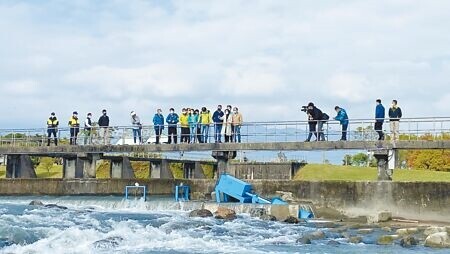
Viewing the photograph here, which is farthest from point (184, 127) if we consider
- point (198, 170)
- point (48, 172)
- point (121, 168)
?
point (48, 172)

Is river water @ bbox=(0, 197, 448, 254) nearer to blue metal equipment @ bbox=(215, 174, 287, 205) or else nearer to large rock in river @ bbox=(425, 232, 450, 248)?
large rock in river @ bbox=(425, 232, 450, 248)

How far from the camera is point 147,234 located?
61.8ft

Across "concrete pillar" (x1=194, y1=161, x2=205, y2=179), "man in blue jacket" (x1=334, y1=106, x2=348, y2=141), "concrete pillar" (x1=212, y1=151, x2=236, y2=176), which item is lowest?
"concrete pillar" (x1=194, y1=161, x2=205, y2=179)

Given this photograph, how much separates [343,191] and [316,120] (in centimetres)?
371

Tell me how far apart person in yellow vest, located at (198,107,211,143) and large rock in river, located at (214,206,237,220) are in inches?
236

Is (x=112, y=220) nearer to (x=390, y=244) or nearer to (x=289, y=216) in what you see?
(x=289, y=216)

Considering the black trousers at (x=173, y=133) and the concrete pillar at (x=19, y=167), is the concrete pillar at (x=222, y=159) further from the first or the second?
the concrete pillar at (x=19, y=167)

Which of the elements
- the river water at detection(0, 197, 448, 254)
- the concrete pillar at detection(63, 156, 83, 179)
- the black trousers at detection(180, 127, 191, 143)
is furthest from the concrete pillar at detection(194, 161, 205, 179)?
the river water at detection(0, 197, 448, 254)

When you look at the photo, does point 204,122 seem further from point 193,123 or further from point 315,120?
point 315,120

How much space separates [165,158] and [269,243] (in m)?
21.9

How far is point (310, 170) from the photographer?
3941 cm

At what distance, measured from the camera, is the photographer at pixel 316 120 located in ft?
87.9

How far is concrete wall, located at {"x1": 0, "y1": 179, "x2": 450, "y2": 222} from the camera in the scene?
883 inches

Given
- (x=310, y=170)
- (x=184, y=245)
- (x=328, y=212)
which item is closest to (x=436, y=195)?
(x=328, y=212)
